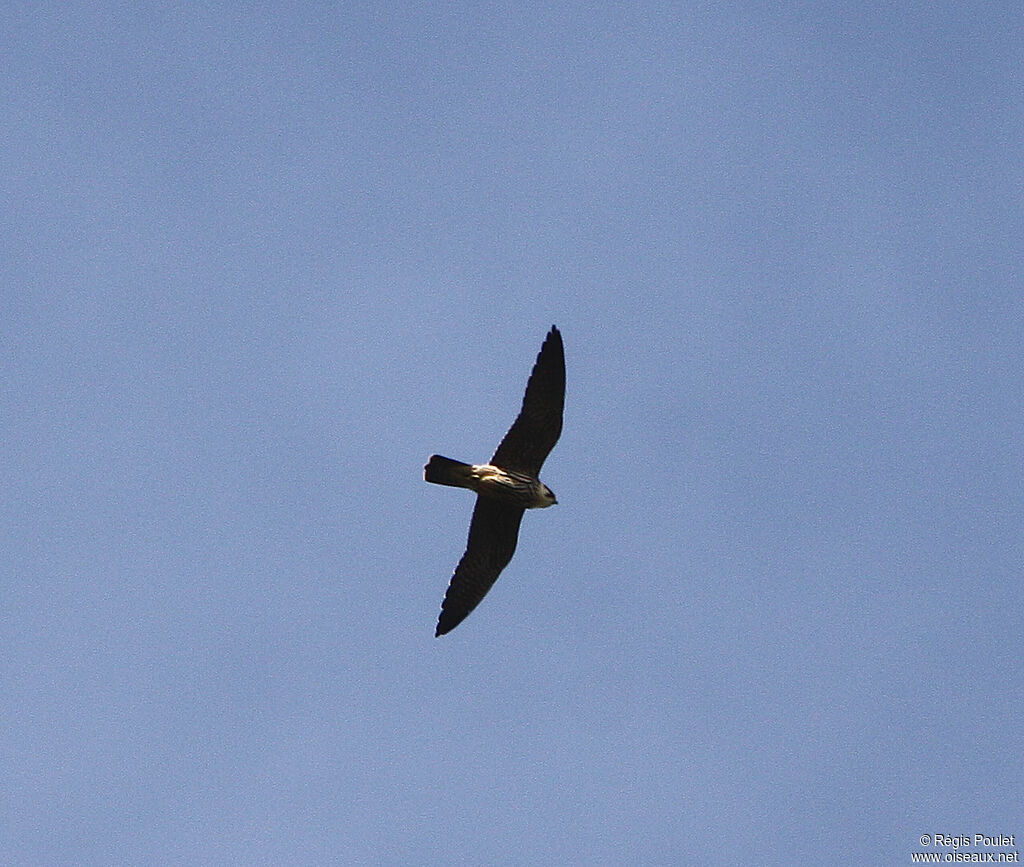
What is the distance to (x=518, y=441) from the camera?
21172 mm

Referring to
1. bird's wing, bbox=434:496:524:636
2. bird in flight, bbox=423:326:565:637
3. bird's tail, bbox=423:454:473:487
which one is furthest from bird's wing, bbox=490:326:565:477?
bird's wing, bbox=434:496:524:636

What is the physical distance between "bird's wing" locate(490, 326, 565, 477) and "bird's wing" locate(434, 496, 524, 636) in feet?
3.80

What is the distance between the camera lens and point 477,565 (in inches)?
873

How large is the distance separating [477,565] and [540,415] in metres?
2.74

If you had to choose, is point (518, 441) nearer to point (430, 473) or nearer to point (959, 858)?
point (430, 473)

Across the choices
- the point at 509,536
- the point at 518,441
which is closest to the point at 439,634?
the point at 509,536

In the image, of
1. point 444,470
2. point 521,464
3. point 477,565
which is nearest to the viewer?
point 444,470

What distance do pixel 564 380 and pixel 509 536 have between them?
270 centimetres

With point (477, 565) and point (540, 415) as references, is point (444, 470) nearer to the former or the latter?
point (540, 415)

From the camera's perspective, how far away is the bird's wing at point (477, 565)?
867 inches

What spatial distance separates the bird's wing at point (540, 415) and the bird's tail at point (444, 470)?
1.71ft

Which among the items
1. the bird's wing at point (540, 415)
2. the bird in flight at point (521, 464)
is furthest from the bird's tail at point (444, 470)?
the bird's wing at point (540, 415)

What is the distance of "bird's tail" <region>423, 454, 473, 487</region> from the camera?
2092 cm

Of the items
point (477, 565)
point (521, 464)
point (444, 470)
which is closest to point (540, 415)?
point (521, 464)
